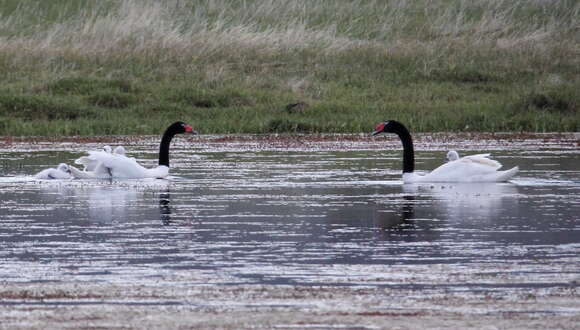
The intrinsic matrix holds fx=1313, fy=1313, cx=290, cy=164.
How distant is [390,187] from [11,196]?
4283mm

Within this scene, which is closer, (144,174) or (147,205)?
(147,205)

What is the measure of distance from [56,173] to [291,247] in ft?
22.1

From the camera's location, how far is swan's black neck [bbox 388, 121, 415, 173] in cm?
1565

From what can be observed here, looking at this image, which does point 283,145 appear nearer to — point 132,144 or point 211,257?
point 132,144

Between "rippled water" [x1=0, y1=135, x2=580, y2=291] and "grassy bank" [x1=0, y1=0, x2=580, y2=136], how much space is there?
569cm

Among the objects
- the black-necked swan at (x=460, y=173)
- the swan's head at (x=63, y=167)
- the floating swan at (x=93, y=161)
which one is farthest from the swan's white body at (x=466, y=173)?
the swan's head at (x=63, y=167)

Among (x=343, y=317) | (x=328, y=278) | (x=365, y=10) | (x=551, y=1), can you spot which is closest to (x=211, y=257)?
(x=328, y=278)

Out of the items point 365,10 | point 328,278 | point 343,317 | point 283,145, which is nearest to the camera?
point 343,317

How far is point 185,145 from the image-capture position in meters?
22.4

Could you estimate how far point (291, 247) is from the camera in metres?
10.0

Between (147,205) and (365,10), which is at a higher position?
(365,10)

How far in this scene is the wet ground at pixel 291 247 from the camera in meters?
7.50

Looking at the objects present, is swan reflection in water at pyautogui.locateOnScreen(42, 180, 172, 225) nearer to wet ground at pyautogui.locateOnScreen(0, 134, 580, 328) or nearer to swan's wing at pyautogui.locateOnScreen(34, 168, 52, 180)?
wet ground at pyautogui.locateOnScreen(0, 134, 580, 328)

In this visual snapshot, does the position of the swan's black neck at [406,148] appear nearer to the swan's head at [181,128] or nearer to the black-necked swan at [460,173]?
the black-necked swan at [460,173]
